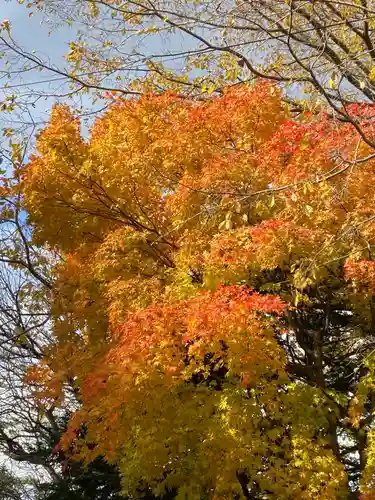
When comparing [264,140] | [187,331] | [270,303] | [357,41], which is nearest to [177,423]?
[187,331]

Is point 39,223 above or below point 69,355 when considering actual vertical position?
above

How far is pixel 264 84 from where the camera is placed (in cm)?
927

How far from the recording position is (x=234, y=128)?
363 inches

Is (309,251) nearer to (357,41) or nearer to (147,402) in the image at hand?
(147,402)

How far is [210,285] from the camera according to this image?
7668 mm

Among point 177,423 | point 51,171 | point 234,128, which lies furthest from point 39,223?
point 177,423

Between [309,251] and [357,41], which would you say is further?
[357,41]

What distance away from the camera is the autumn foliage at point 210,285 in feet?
22.7

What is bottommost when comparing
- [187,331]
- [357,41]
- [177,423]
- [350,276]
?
[177,423]

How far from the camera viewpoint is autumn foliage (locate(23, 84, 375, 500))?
693cm

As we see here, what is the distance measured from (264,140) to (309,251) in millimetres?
2431

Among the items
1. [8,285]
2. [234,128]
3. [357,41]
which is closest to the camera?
[357,41]

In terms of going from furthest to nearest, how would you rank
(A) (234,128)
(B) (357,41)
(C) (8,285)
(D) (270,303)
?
1. (C) (8,285)
2. (A) (234,128)
3. (B) (357,41)
4. (D) (270,303)

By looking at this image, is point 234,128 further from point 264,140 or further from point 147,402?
point 147,402
